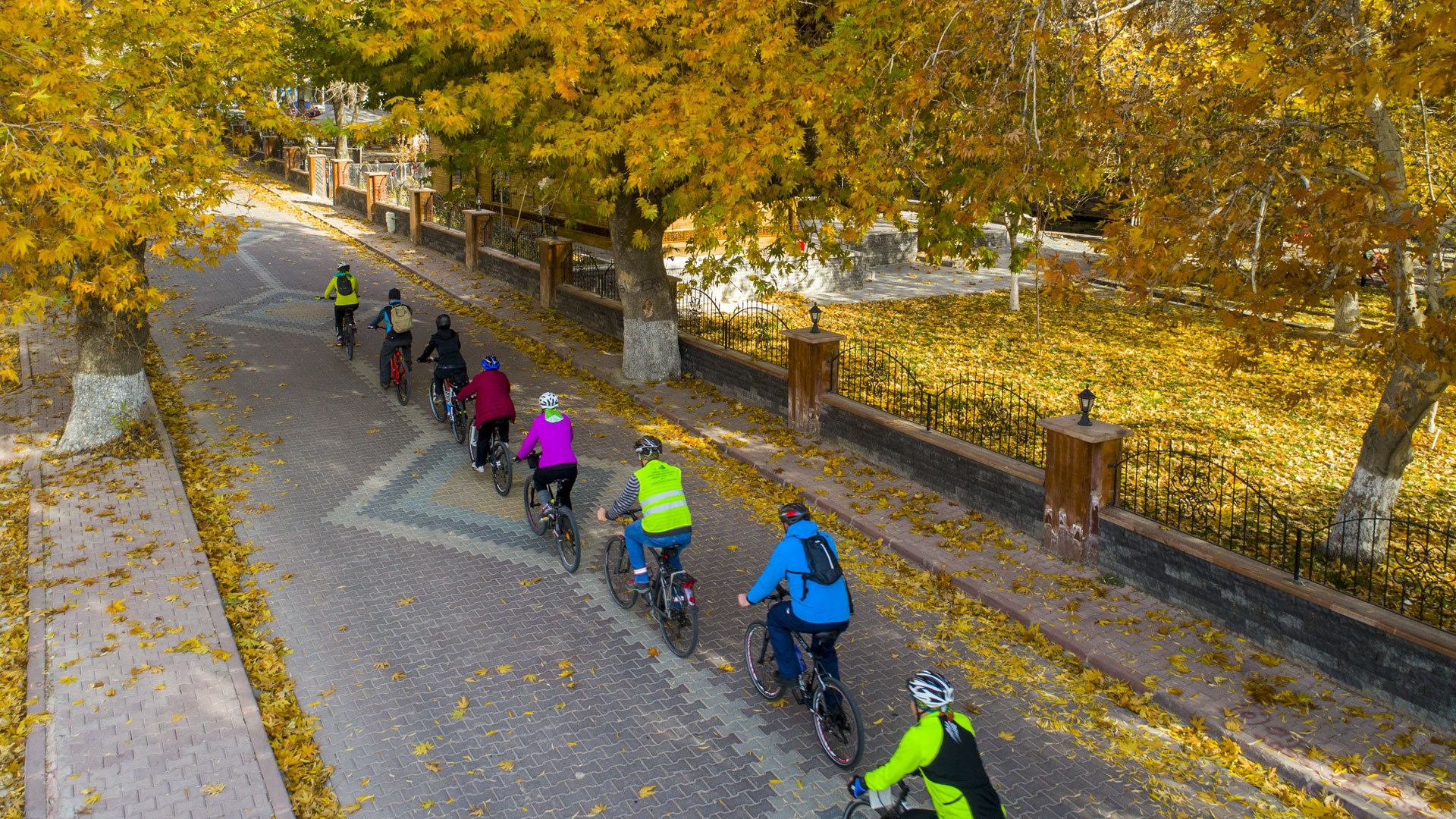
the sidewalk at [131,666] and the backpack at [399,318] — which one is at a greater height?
the backpack at [399,318]

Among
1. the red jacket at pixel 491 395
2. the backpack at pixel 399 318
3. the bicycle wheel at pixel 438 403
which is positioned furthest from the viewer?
the backpack at pixel 399 318

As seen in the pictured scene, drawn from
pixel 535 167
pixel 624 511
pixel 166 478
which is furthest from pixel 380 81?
pixel 624 511

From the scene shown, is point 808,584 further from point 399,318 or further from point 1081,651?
point 399,318

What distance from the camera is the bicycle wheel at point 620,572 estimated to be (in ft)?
30.4

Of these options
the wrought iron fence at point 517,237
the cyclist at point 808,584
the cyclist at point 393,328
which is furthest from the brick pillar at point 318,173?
the cyclist at point 808,584

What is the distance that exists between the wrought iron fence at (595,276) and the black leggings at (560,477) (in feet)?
32.5

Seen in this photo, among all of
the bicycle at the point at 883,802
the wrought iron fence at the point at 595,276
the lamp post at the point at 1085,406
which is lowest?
the bicycle at the point at 883,802

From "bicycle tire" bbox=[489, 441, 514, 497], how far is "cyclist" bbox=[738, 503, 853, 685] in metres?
5.25

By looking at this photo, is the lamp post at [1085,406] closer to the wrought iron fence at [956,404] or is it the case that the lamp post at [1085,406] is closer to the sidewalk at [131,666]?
the wrought iron fence at [956,404]

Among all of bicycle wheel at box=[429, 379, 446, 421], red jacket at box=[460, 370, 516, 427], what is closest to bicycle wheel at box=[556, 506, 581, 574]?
red jacket at box=[460, 370, 516, 427]

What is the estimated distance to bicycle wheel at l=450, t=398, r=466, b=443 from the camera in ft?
44.0

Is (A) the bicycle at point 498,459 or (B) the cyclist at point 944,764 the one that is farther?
(A) the bicycle at point 498,459

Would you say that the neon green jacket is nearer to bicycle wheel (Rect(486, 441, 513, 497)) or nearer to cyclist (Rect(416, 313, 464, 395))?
bicycle wheel (Rect(486, 441, 513, 497))

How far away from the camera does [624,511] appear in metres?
8.52
